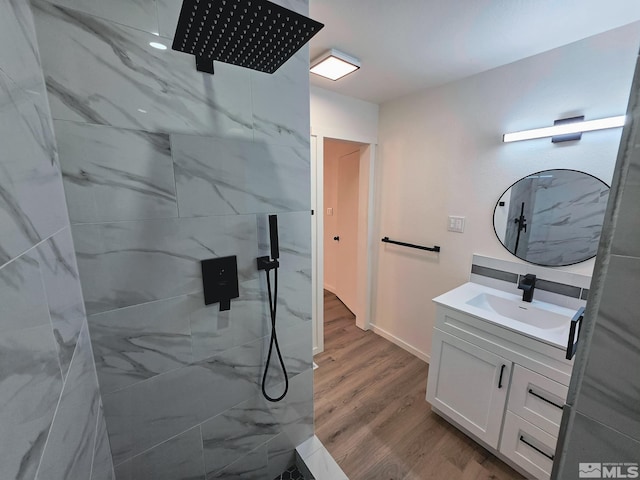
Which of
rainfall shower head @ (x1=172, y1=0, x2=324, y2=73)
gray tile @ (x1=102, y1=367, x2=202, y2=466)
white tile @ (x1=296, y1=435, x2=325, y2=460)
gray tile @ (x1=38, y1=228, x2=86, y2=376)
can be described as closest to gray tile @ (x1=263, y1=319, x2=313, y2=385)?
gray tile @ (x1=102, y1=367, x2=202, y2=466)

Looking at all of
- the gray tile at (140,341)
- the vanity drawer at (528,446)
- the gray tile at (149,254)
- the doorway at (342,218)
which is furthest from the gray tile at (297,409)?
the doorway at (342,218)

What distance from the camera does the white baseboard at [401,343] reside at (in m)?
2.48

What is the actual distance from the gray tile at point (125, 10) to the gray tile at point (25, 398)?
82 cm

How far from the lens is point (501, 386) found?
1475 millimetres

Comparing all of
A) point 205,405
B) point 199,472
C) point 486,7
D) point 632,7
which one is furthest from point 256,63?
point 632,7

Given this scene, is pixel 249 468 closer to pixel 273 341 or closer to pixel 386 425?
pixel 273 341

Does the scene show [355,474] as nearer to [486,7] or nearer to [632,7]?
[486,7]

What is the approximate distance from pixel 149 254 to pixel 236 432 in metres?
0.87

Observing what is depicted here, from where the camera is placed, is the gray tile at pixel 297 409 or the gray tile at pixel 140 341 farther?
the gray tile at pixel 297 409

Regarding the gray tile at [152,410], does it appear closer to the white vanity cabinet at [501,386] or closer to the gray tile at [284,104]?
the gray tile at [284,104]

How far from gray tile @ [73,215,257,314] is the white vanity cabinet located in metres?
1.45

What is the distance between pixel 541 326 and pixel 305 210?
1637 mm

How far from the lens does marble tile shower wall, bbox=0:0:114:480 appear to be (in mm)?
366

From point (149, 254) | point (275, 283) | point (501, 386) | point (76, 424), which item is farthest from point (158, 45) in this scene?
point (501, 386)
